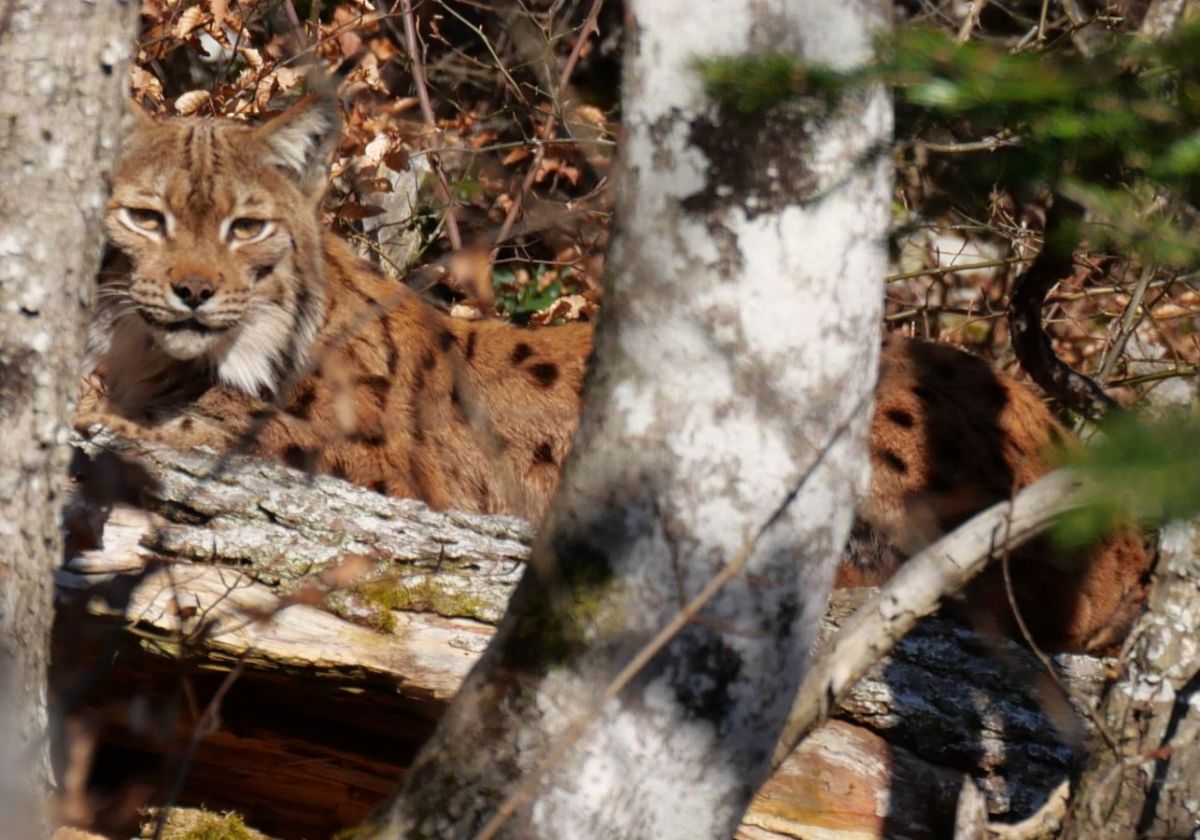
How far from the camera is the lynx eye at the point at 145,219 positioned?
17.4ft

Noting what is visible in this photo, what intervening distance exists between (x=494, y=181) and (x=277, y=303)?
117 inches

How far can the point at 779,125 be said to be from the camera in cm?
281

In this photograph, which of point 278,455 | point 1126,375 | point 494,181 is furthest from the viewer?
point 494,181

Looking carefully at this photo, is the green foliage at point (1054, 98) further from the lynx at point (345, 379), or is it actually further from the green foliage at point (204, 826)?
the green foliage at point (204, 826)

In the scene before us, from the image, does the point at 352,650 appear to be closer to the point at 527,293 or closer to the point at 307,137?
the point at 307,137

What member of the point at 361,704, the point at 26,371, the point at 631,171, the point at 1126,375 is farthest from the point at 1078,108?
the point at 1126,375

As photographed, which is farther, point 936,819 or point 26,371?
point 936,819

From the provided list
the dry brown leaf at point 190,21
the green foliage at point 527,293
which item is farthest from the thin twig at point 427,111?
the dry brown leaf at point 190,21

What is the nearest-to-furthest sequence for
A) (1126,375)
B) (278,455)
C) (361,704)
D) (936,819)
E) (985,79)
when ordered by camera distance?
(985,79)
(936,819)
(361,704)
(278,455)
(1126,375)

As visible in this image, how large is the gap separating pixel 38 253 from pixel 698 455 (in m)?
1.27

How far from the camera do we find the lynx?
17.5ft

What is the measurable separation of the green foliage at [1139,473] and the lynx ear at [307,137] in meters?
4.16

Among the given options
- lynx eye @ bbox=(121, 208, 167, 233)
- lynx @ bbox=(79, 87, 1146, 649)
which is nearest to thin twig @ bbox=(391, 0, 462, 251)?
lynx @ bbox=(79, 87, 1146, 649)

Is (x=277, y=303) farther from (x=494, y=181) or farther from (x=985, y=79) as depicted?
(x=985, y=79)
